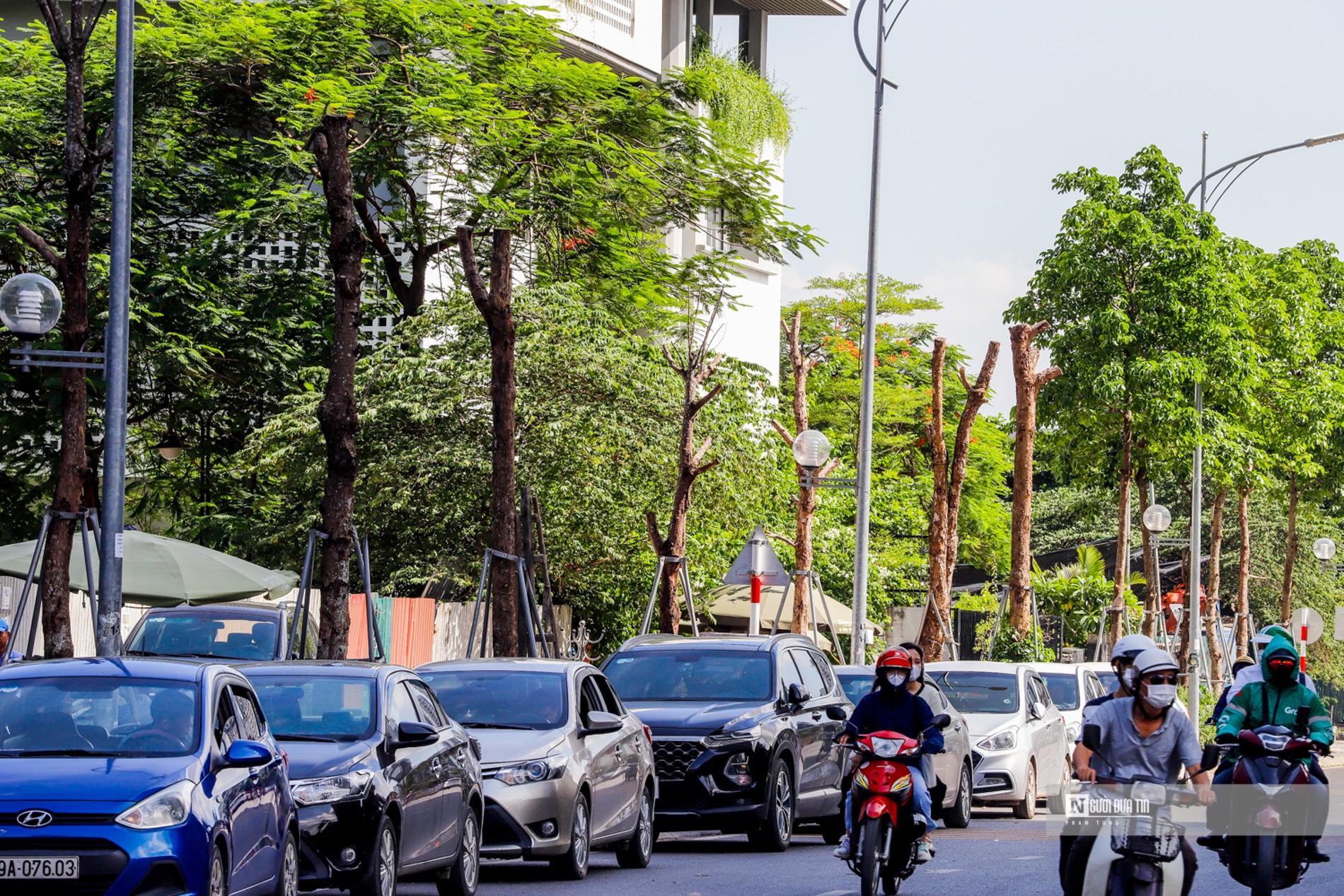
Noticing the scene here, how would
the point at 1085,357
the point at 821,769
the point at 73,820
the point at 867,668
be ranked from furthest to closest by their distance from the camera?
→ 1. the point at 1085,357
2. the point at 867,668
3. the point at 821,769
4. the point at 73,820

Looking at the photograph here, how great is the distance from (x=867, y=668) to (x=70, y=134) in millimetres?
10261

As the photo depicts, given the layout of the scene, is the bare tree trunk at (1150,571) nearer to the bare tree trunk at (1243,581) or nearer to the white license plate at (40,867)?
the bare tree trunk at (1243,581)

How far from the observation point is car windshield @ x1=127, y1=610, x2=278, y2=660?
892 inches

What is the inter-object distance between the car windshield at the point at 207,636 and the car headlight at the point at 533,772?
994 centimetres

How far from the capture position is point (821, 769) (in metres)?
17.6

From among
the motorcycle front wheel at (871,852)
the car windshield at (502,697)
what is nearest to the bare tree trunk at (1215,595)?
the car windshield at (502,697)

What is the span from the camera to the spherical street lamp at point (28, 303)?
17.5 metres

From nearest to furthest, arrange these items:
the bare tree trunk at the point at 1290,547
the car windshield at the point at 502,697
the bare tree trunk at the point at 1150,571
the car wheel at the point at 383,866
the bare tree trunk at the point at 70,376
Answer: the car wheel at the point at 383,866 < the car windshield at the point at 502,697 < the bare tree trunk at the point at 70,376 < the bare tree trunk at the point at 1150,571 < the bare tree trunk at the point at 1290,547

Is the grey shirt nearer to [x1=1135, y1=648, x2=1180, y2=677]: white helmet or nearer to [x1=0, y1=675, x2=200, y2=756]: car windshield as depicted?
[x1=1135, y1=648, x2=1180, y2=677]: white helmet

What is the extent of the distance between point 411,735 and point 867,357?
18.4 metres

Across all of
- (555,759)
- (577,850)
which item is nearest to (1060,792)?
(577,850)

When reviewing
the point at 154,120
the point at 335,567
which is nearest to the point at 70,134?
the point at 335,567

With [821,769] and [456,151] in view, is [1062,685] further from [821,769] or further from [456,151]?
[456,151]

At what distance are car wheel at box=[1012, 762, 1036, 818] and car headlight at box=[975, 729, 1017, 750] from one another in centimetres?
49
